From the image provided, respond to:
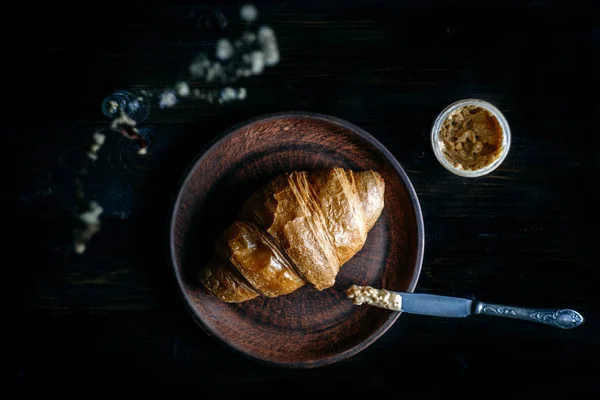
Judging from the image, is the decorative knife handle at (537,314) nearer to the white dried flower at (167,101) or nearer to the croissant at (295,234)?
the croissant at (295,234)

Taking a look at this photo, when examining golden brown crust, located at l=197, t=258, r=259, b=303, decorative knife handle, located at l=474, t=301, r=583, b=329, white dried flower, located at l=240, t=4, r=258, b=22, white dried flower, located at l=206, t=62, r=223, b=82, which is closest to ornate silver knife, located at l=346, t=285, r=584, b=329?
decorative knife handle, located at l=474, t=301, r=583, b=329

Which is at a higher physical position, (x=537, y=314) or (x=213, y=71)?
(x=213, y=71)

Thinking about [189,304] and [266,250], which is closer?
[266,250]

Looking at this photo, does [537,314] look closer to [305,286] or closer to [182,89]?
[305,286]

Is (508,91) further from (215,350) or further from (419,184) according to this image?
(215,350)

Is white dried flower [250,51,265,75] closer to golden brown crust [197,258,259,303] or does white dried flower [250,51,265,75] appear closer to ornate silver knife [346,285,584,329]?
golden brown crust [197,258,259,303]

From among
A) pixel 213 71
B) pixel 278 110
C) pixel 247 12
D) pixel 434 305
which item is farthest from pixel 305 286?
pixel 247 12

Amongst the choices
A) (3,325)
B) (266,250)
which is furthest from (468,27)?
(3,325)

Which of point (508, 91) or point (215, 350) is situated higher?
point (508, 91)
